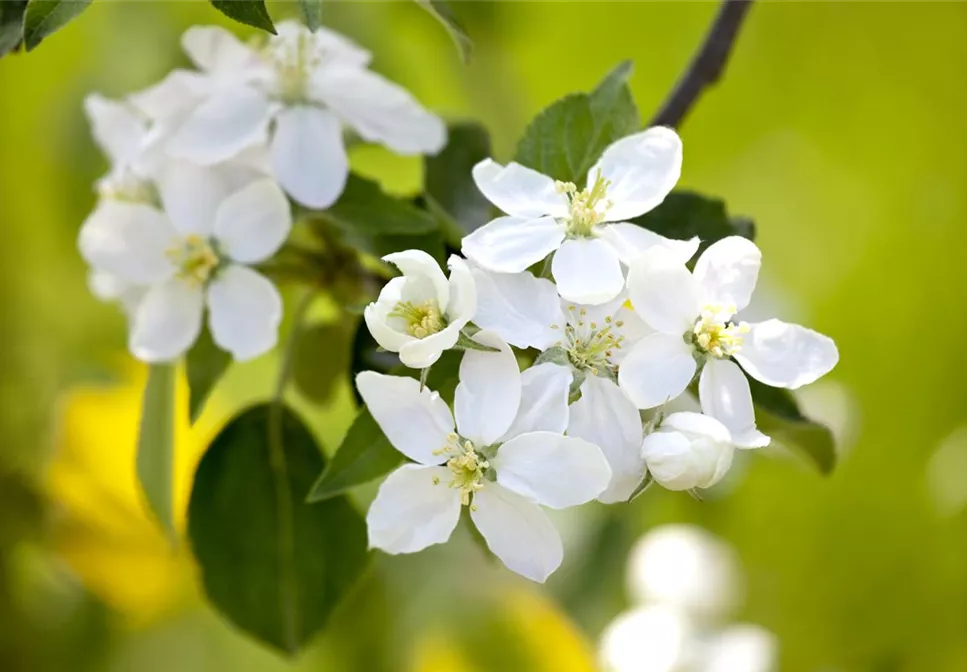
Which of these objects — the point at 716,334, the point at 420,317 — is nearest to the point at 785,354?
the point at 716,334

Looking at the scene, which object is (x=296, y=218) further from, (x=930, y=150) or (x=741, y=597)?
(x=930, y=150)

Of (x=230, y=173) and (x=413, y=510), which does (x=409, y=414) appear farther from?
(x=230, y=173)

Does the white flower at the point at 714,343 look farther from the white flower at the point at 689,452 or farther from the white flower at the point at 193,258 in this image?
the white flower at the point at 193,258

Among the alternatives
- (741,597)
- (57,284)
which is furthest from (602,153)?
(57,284)

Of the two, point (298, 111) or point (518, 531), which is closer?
point (518, 531)

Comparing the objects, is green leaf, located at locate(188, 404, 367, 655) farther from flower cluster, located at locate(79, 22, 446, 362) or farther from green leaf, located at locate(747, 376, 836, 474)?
green leaf, located at locate(747, 376, 836, 474)

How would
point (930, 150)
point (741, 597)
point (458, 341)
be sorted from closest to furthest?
point (458, 341)
point (741, 597)
point (930, 150)

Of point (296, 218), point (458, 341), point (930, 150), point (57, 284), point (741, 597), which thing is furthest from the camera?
point (57, 284)
